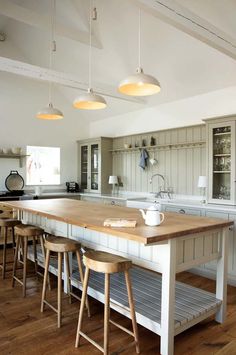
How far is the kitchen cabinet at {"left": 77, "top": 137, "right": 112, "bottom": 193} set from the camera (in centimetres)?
597

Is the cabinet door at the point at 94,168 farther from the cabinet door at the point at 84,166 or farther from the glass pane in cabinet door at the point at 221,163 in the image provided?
the glass pane in cabinet door at the point at 221,163

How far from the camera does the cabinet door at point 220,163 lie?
3684 millimetres

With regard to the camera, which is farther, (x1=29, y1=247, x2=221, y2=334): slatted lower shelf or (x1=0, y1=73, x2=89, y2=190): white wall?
(x1=0, y1=73, x2=89, y2=190): white wall

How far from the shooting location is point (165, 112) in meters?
4.93

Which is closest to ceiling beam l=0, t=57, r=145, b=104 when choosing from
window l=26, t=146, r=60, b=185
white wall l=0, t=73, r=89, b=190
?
white wall l=0, t=73, r=89, b=190

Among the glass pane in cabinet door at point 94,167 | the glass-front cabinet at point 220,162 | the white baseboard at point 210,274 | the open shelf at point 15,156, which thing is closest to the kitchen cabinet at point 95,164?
the glass pane in cabinet door at point 94,167

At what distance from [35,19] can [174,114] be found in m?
2.59

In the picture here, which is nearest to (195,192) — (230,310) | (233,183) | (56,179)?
(233,183)

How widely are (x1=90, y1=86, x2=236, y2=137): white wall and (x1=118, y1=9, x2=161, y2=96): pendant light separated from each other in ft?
6.62

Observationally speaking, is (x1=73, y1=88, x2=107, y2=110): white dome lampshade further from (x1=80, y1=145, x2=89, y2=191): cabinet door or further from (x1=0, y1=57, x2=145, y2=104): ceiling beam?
(x1=80, y1=145, x2=89, y2=191): cabinet door

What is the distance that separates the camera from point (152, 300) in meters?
2.35

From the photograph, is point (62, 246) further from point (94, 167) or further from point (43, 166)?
point (43, 166)

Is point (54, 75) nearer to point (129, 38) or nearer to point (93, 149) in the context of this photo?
point (129, 38)

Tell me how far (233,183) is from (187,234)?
1906 mm
